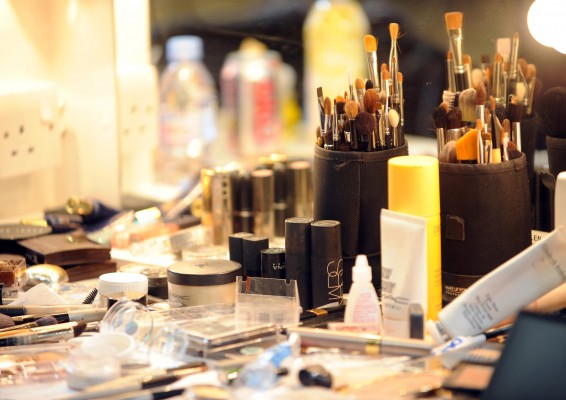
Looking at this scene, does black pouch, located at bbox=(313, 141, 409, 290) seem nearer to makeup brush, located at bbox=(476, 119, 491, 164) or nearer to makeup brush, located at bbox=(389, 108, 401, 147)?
A: makeup brush, located at bbox=(389, 108, 401, 147)

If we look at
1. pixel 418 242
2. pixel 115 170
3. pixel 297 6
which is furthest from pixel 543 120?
pixel 115 170

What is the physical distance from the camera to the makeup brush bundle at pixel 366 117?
125 cm

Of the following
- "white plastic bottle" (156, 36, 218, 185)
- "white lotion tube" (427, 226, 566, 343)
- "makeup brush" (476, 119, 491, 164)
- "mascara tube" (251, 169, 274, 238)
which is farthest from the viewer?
"white plastic bottle" (156, 36, 218, 185)

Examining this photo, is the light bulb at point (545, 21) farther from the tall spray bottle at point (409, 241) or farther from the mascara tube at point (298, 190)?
the mascara tube at point (298, 190)

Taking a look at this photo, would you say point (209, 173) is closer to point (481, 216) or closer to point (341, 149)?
point (341, 149)

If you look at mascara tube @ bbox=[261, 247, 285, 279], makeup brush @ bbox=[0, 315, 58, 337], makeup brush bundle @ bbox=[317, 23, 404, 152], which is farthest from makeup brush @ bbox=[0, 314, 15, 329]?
makeup brush bundle @ bbox=[317, 23, 404, 152]

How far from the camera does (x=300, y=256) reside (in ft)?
4.04

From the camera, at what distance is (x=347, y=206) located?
126 centimetres

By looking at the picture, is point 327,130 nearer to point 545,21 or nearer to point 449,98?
point 449,98

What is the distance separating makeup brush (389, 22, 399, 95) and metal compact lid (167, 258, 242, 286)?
31cm

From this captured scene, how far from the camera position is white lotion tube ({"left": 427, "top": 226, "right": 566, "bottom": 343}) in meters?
1.05

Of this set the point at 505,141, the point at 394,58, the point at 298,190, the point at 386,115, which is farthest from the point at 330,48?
the point at 505,141

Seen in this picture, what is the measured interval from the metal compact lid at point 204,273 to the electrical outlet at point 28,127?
64 cm

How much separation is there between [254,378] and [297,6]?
2.86 feet
